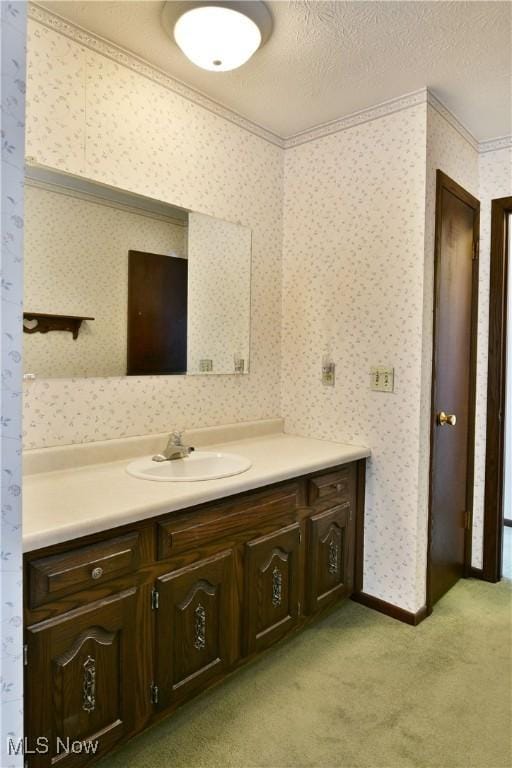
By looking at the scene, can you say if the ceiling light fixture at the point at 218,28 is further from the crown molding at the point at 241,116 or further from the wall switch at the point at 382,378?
the wall switch at the point at 382,378

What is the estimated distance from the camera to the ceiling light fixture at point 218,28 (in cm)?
156

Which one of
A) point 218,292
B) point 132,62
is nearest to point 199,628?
point 218,292

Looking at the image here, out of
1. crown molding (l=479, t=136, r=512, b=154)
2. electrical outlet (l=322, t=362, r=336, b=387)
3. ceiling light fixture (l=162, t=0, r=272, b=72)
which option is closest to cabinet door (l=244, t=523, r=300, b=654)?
electrical outlet (l=322, t=362, r=336, b=387)

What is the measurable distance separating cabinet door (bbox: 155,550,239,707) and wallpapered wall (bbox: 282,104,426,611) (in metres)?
0.94

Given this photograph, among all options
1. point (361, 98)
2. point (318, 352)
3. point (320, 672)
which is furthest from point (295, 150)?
point (320, 672)

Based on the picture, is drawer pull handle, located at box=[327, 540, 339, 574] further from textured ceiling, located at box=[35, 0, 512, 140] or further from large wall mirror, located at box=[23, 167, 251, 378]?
textured ceiling, located at box=[35, 0, 512, 140]

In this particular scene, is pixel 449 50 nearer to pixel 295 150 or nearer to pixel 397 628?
pixel 295 150

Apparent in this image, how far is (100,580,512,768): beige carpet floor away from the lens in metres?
1.51

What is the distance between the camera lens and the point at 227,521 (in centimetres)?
169

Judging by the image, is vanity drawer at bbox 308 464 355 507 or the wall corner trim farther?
the wall corner trim

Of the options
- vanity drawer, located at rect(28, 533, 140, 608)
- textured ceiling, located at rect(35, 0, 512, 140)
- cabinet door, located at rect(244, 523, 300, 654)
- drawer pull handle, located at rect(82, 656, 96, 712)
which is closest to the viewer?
vanity drawer, located at rect(28, 533, 140, 608)

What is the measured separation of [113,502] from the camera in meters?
1.41

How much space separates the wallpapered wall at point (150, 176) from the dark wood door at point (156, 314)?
97 millimetres

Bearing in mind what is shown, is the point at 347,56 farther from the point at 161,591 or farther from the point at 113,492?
the point at 161,591
